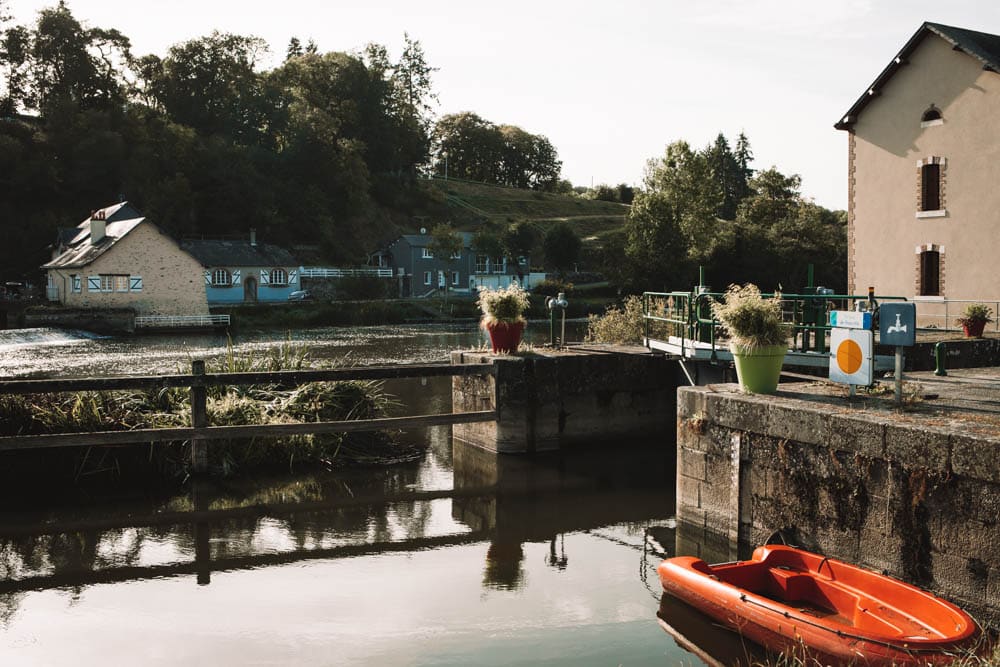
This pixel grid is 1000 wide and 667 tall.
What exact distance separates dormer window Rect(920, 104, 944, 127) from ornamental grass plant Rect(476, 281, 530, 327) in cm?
1638

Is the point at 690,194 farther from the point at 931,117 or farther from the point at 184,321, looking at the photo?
the point at 931,117

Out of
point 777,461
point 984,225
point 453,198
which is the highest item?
point 453,198

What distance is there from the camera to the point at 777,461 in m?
9.27

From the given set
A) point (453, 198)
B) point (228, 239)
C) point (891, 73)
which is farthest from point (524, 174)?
point (891, 73)

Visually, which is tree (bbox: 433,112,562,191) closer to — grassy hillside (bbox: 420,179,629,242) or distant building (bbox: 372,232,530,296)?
grassy hillside (bbox: 420,179,629,242)

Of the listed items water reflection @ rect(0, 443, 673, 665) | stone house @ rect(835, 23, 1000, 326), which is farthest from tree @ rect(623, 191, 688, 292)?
water reflection @ rect(0, 443, 673, 665)

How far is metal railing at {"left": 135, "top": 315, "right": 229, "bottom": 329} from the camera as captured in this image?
187ft

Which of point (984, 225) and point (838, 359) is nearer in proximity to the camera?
point (838, 359)

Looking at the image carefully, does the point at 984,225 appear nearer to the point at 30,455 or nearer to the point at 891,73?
the point at 891,73

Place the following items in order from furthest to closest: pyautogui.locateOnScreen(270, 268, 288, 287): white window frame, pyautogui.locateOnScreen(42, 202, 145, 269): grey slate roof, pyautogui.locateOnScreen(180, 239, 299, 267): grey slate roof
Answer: pyautogui.locateOnScreen(270, 268, 288, 287): white window frame < pyautogui.locateOnScreen(180, 239, 299, 267): grey slate roof < pyautogui.locateOnScreen(42, 202, 145, 269): grey slate roof

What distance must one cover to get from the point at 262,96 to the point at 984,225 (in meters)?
79.2

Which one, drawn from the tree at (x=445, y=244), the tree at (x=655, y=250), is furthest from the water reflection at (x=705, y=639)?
the tree at (x=445, y=244)

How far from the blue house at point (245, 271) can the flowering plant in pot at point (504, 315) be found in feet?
180

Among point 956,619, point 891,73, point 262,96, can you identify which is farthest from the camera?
point 262,96
